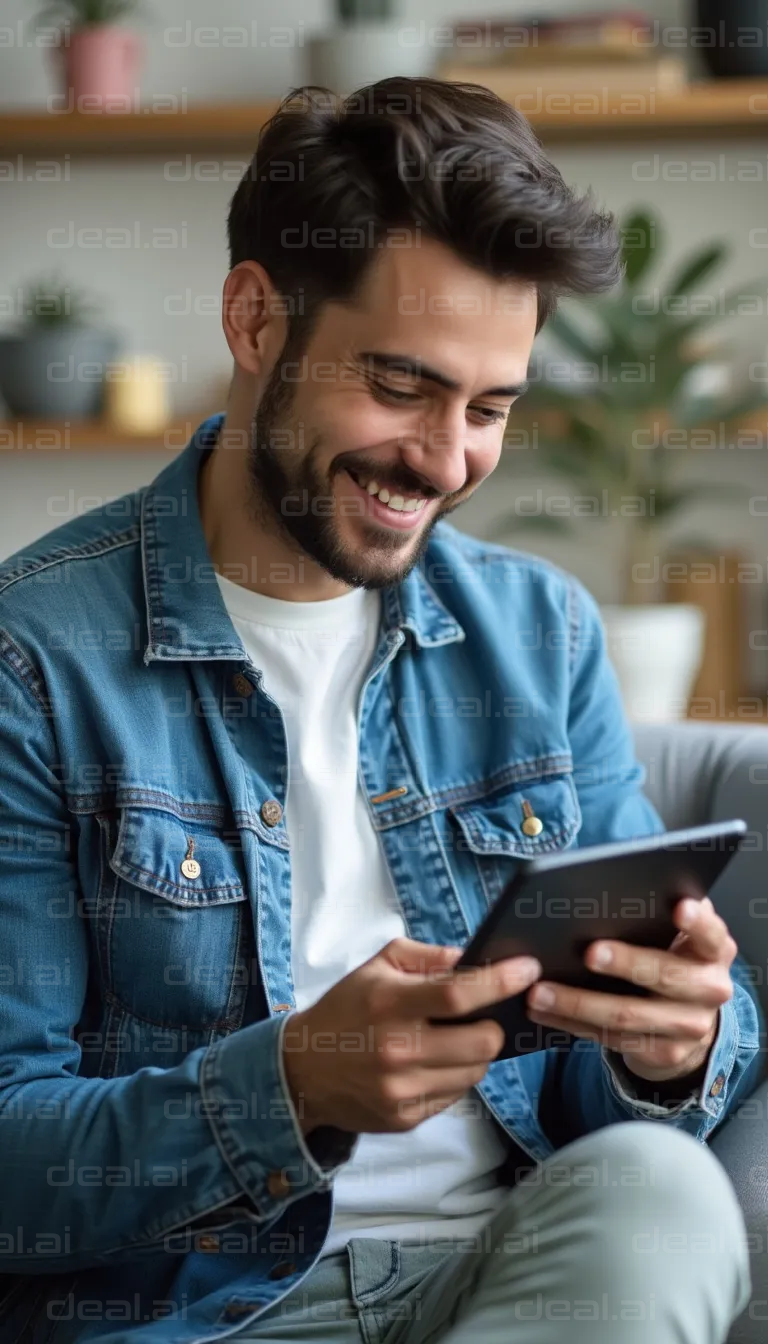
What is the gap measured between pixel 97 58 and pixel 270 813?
1682mm

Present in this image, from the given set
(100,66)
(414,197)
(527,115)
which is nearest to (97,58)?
(100,66)

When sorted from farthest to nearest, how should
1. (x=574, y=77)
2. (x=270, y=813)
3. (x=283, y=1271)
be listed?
(x=574, y=77)
(x=270, y=813)
(x=283, y=1271)

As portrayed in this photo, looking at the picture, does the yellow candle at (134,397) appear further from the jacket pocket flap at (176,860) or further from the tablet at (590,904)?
the tablet at (590,904)

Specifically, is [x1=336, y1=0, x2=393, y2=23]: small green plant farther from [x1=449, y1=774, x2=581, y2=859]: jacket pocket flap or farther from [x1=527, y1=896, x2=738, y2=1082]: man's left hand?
[x1=527, y1=896, x2=738, y2=1082]: man's left hand

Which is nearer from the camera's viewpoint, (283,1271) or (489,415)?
(283,1271)

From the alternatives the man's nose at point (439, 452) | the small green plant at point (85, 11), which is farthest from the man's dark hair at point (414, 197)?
the small green plant at point (85, 11)

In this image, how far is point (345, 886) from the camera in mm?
1192

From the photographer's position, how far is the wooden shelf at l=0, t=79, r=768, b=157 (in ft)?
7.61

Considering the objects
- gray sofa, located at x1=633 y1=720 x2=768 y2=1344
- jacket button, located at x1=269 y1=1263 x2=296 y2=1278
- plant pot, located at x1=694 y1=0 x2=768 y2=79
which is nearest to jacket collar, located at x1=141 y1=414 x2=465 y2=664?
gray sofa, located at x1=633 y1=720 x2=768 y2=1344

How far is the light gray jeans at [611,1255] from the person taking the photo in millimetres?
837

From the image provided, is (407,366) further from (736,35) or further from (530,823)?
(736,35)

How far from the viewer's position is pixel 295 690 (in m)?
1.23

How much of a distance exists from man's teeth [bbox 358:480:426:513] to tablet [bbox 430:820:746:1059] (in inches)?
15.2

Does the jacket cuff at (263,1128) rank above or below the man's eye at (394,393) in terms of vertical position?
below
